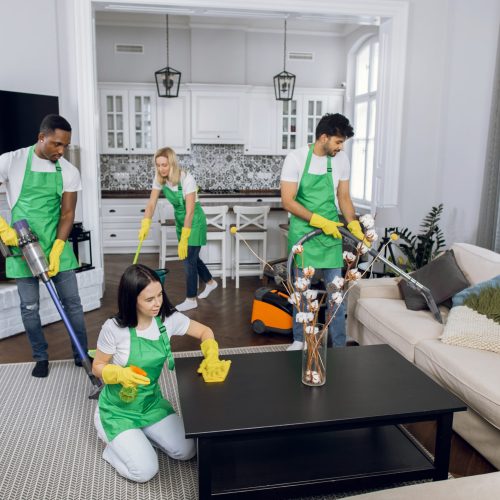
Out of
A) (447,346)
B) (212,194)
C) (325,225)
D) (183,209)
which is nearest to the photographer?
(447,346)

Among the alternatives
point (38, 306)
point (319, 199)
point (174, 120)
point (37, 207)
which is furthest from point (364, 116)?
point (38, 306)

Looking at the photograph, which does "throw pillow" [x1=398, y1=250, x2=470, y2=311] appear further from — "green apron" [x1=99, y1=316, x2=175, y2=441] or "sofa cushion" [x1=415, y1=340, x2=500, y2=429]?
"green apron" [x1=99, y1=316, x2=175, y2=441]

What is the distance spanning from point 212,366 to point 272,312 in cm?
173

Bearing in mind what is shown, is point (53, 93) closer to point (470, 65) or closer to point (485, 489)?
point (470, 65)

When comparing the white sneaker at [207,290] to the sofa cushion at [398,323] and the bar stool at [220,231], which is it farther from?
the sofa cushion at [398,323]

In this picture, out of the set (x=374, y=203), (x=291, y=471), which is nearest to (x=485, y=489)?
(x=291, y=471)

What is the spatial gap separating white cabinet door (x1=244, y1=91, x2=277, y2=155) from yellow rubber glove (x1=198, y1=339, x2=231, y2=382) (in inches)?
224

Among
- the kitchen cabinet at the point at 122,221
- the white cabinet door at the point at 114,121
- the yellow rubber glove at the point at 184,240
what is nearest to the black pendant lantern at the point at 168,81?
the white cabinet door at the point at 114,121

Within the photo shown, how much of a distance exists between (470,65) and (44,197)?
11.5 ft

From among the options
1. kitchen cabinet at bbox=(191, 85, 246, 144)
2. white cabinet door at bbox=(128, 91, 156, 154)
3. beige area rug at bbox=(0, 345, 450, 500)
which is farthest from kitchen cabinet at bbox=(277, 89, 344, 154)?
beige area rug at bbox=(0, 345, 450, 500)

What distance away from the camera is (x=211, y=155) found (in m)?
7.71

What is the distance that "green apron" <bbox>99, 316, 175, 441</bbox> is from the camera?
215 cm

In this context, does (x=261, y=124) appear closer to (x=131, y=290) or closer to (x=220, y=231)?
(x=220, y=231)

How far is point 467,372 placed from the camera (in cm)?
230
